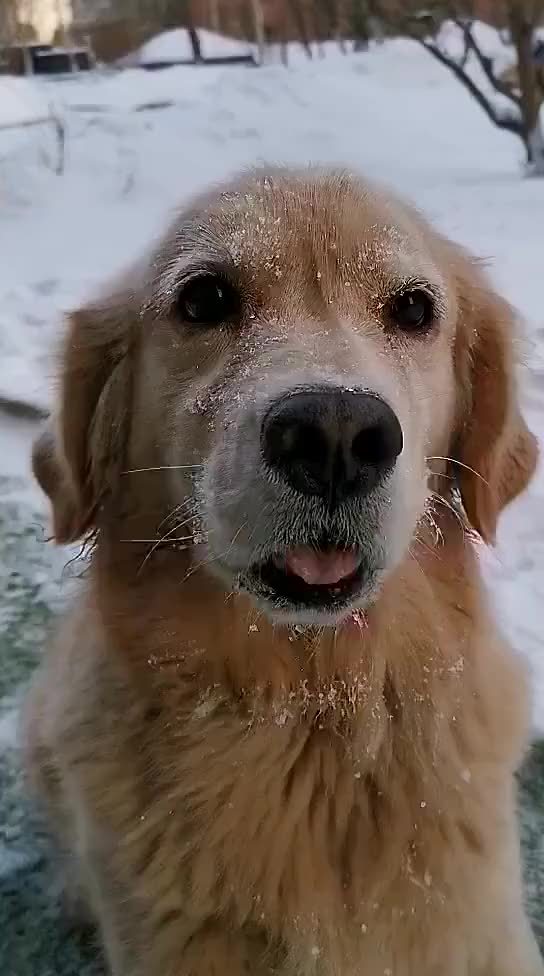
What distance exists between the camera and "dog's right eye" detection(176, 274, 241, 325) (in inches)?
75.5

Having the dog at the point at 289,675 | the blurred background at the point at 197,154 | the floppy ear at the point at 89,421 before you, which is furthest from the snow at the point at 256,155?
the floppy ear at the point at 89,421

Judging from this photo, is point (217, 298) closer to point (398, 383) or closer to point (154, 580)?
point (398, 383)

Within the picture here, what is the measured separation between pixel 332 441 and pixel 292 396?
10cm

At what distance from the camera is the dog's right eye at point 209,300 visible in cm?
192

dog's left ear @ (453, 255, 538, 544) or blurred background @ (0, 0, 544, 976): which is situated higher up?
dog's left ear @ (453, 255, 538, 544)

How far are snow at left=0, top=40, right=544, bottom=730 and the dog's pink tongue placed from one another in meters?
1.78

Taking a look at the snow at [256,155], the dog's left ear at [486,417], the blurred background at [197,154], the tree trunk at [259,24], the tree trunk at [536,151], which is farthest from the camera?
the tree trunk at [259,24]

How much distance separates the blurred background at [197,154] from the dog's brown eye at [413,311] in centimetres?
40

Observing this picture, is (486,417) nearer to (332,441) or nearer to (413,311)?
(413,311)

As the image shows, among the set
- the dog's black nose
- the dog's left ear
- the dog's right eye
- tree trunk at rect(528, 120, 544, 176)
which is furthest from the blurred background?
the dog's black nose

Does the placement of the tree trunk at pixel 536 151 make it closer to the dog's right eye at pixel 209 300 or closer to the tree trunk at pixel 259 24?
the tree trunk at pixel 259 24

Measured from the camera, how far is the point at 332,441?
145cm

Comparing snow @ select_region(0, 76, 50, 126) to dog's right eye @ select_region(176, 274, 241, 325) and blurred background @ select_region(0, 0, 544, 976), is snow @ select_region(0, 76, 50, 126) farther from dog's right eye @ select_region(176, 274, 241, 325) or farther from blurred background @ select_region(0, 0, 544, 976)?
dog's right eye @ select_region(176, 274, 241, 325)

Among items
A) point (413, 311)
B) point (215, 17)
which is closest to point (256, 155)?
point (413, 311)
